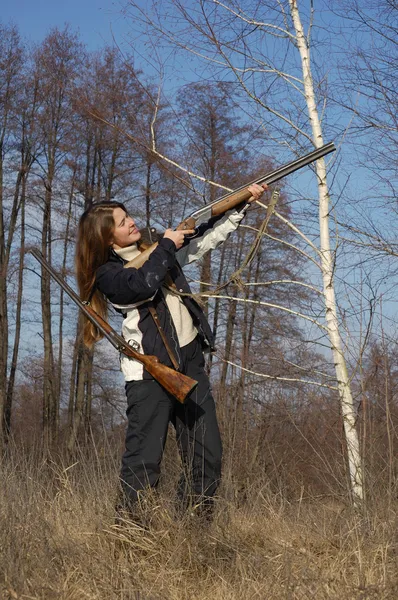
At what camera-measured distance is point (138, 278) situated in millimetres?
3879

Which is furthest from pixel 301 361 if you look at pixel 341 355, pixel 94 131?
pixel 94 131

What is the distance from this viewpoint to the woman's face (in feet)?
13.6

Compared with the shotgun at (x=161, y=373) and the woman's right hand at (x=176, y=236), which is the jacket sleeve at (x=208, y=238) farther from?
the shotgun at (x=161, y=373)

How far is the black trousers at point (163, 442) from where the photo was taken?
3.90 metres

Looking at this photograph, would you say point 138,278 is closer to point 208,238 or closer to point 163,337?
point 163,337

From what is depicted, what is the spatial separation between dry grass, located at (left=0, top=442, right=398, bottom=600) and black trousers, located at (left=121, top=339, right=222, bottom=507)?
13cm

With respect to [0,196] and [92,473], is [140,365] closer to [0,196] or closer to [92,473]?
[92,473]

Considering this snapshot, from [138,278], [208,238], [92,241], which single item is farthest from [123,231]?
[208,238]

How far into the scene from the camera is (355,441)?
552cm

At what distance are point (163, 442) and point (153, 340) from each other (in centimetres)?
51

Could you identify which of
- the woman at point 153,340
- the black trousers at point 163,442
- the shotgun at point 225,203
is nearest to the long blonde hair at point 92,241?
the woman at point 153,340

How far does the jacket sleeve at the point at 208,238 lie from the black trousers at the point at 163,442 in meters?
0.72

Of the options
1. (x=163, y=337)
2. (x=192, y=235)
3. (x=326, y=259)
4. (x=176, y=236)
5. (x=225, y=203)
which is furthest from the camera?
(x=326, y=259)

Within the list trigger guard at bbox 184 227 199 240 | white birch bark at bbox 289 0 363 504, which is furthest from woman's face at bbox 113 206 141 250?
white birch bark at bbox 289 0 363 504
